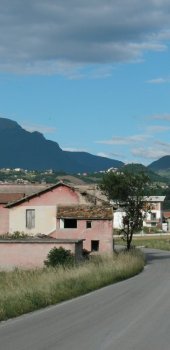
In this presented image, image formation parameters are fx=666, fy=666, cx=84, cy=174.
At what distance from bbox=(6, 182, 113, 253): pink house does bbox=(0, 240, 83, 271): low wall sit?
12004mm

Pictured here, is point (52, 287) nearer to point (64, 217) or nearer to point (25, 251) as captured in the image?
point (25, 251)

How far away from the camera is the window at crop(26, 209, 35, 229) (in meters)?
60.0

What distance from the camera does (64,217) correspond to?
57.6 metres

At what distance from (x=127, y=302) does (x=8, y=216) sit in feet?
140

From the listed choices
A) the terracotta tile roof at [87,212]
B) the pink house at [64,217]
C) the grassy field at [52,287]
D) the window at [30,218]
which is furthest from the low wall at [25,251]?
the window at [30,218]

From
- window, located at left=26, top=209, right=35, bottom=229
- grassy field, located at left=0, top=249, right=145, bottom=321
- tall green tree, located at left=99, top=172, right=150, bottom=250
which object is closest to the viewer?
grassy field, located at left=0, top=249, right=145, bottom=321

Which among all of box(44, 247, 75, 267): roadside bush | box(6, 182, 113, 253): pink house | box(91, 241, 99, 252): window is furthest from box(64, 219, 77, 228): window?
box(44, 247, 75, 267): roadside bush

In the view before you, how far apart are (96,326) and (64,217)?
43.3 meters

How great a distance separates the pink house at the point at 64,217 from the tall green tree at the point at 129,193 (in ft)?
5.58

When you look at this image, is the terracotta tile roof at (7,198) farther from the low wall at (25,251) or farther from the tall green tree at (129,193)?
the low wall at (25,251)

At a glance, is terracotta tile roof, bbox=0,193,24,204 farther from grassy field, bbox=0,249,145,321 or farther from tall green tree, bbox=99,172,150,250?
grassy field, bbox=0,249,145,321

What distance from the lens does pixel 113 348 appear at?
11016 millimetres

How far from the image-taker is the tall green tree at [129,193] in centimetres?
6078

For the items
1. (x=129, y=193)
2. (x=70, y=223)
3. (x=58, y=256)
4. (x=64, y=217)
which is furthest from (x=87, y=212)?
(x=58, y=256)
